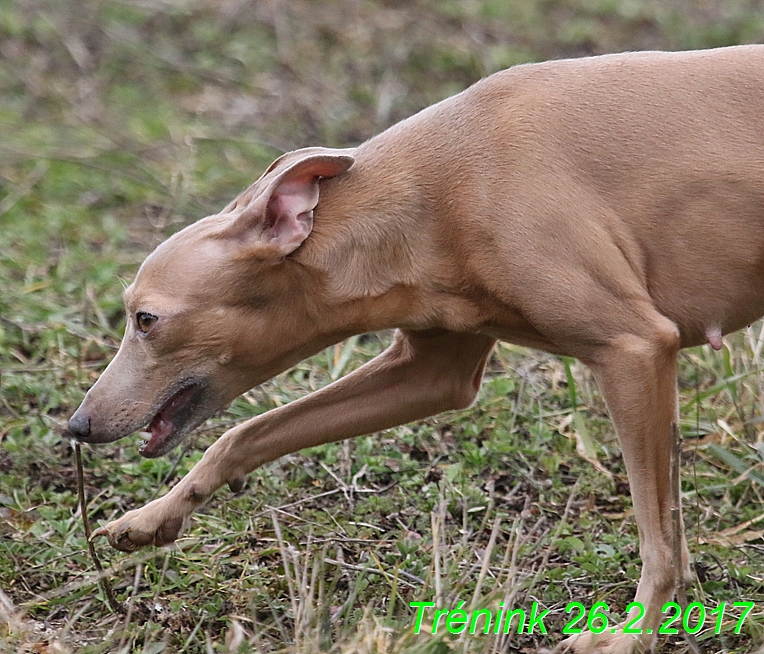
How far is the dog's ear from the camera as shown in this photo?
162 inches

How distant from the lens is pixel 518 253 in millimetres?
3980

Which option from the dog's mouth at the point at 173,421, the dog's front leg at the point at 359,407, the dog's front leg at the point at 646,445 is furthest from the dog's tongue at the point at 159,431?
the dog's front leg at the point at 646,445

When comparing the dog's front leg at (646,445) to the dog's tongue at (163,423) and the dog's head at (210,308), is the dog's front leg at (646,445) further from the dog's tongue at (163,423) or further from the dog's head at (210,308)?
the dog's tongue at (163,423)

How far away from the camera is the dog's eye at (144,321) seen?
4.13m

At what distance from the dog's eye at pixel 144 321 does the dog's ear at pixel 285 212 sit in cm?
37

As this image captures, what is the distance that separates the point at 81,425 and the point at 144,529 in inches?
17.2

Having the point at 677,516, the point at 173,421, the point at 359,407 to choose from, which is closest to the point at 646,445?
the point at 677,516

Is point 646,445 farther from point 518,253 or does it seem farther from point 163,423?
point 163,423

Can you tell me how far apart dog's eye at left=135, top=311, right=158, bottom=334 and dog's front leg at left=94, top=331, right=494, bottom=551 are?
22.3 inches

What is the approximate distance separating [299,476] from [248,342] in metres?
1.20

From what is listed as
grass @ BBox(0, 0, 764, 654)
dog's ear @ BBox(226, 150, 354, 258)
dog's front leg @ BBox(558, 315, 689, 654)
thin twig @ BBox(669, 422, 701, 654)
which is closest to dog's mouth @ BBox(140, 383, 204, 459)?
grass @ BBox(0, 0, 764, 654)

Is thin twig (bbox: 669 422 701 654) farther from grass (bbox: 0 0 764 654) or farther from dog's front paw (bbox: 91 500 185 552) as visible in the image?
dog's front paw (bbox: 91 500 185 552)

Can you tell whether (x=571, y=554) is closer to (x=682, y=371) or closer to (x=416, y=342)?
(x=416, y=342)

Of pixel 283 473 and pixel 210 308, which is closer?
pixel 210 308
